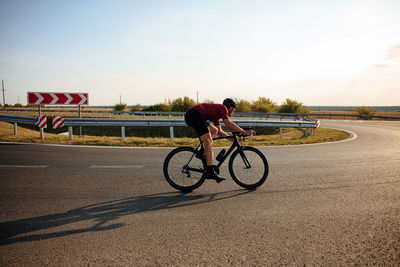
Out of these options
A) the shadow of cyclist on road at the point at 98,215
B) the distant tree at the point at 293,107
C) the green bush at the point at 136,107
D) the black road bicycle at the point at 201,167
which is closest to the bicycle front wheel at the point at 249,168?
the black road bicycle at the point at 201,167

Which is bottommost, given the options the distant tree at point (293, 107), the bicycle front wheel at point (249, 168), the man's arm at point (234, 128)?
the bicycle front wheel at point (249, 168)

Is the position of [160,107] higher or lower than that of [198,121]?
higher

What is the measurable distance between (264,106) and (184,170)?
40.7 meters

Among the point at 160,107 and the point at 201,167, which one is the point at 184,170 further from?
the point at 160,107

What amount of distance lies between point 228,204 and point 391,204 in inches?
102

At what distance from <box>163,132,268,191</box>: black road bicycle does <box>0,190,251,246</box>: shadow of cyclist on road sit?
0.35 metres

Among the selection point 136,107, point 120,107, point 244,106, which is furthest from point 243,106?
point 120,107

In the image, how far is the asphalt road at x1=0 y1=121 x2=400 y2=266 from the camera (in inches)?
109

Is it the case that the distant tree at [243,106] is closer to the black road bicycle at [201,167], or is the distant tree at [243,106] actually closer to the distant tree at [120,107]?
the distant tree at [120,107]

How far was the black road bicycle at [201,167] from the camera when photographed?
5.15m

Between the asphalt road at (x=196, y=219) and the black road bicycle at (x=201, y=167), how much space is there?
22 centimetres

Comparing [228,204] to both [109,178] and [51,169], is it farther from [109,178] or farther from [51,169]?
[51,169]

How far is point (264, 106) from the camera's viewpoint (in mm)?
44000

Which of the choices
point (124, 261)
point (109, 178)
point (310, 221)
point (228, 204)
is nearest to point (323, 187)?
point (310, 221)
